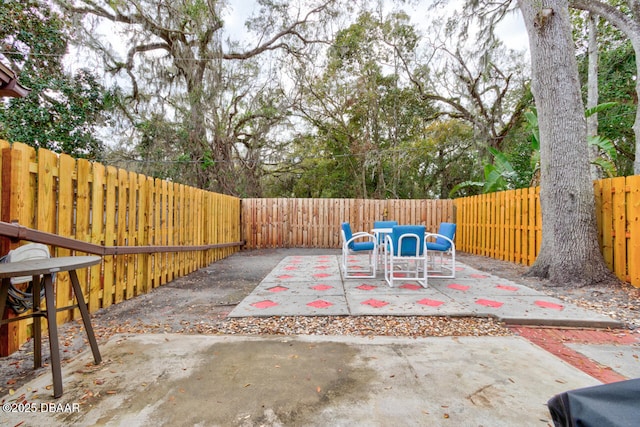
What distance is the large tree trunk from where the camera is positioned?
4375 millimetres

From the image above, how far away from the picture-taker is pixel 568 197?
4473 mm

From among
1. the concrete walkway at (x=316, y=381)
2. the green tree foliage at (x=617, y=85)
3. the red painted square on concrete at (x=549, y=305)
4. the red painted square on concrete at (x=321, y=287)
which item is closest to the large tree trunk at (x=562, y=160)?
the red painted square on concrete at (x=549, y=305)

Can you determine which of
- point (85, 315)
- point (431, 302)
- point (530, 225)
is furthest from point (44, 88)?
point (530, 225)

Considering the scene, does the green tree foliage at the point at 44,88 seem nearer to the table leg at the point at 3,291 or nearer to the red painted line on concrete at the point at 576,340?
the table leg at the point at 3,291

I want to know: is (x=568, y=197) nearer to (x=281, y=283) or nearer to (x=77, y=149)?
(x=281, y=283)

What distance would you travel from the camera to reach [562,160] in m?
4.56

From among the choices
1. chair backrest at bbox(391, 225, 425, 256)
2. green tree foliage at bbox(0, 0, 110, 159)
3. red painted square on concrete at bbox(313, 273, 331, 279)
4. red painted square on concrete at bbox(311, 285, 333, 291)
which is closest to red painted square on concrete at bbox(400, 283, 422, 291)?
chair backrest at bbox(391, 225, 425, 256)

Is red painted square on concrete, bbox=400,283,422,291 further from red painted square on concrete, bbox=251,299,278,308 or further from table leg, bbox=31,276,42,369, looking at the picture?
table leg, bbox=31,276,42,369

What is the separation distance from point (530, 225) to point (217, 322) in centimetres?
617

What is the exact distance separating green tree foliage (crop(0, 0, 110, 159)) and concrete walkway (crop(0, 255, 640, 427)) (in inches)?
295

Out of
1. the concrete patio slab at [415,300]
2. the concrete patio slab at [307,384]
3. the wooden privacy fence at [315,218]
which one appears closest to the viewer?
the concrete patio slab at [307,384]

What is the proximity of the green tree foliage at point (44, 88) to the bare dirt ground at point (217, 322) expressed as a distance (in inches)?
236

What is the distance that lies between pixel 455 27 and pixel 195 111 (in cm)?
842

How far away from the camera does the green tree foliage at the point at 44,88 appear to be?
676 centimetres
